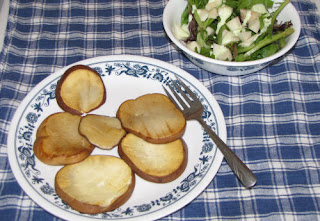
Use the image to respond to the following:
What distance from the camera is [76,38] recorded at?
4.47ft

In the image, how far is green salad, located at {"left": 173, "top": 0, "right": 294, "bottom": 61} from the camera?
1133 mm

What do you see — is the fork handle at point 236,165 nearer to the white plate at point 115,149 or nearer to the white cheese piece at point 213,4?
the white plate at point 115,149

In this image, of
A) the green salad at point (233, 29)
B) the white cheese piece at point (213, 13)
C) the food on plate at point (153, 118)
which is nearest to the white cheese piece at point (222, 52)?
the green salad at point (233, 29)

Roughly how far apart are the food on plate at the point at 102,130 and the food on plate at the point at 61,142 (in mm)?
25

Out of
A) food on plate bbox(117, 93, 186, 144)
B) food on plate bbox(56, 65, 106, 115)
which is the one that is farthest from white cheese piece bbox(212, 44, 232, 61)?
food on plate bbox(56, 65, 106, 115)

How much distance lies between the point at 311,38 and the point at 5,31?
1176 millimetres

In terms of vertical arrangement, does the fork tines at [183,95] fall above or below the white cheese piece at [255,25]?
below

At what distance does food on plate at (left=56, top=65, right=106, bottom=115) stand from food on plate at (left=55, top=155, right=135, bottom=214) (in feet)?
0.64

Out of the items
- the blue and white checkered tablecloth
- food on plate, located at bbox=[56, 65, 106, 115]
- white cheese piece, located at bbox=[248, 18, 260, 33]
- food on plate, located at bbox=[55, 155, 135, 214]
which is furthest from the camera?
white cheese piece, located at bbox=[248, 18, 260, 33]

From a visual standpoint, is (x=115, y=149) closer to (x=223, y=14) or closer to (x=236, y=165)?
(x=236, y=165)

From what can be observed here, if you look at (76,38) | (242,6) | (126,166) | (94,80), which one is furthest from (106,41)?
(126,166)

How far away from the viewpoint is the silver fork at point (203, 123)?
90 cm

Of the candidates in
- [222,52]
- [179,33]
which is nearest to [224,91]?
[222,52]

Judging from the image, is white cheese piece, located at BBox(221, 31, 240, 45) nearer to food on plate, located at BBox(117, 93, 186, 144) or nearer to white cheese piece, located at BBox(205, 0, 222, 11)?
white cheese piece, located at BBox(205, 0, 222, 11)
